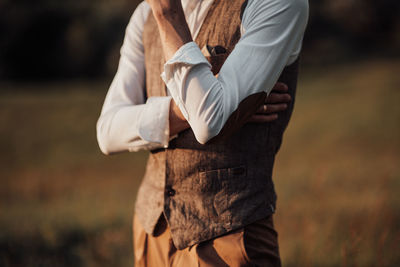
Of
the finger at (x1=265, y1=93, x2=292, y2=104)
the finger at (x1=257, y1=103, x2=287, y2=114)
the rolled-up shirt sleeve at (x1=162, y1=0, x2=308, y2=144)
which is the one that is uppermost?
the rolled-up shirt sleeve at (x1=162, y1=0, x2=308, y2=144)

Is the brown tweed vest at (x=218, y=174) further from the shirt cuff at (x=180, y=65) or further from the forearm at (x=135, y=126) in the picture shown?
the shirt cuff at (x=180, y=65)

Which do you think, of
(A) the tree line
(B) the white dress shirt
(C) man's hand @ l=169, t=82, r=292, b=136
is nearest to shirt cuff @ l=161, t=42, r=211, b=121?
(B) the white dress shirt

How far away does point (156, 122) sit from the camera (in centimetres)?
150

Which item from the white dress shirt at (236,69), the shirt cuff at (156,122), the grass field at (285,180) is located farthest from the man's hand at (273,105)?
the grass field at (285,180)

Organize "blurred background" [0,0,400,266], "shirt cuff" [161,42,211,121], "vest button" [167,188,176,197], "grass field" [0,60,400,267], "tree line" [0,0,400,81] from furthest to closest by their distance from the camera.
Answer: "tree line" [0,0,400,81] → "blurred background" [0,0,400,266] → "grass field" [0,60,400,267] → "vest button" [167,188,176,197] → "shirt cuff" [161,42,211,121]

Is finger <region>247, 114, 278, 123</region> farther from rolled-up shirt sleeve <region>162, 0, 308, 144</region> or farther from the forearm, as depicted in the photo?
the forearm

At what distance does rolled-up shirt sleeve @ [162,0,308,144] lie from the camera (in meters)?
1.26

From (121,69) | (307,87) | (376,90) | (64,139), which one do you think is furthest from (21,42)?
(121,69)

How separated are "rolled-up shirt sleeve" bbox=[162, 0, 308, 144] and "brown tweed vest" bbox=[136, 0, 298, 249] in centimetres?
15

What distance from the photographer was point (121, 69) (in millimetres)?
1817

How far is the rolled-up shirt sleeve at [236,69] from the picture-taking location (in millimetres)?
1264

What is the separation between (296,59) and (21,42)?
24.1 m

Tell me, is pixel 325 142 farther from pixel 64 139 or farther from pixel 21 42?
pixel 21 42

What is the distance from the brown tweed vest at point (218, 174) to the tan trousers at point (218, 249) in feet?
0.13
